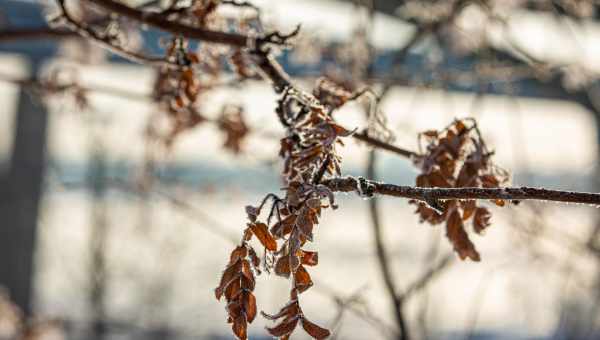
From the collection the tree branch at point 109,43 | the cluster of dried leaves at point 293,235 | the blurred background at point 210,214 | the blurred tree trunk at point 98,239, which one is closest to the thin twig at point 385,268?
the tree branch at point 109,43

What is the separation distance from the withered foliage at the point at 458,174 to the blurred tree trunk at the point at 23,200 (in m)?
4.72

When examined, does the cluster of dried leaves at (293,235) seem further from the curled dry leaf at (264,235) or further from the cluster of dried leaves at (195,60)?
the cluster of dried leaves at (195,60)

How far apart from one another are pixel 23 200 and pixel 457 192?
5056 mm

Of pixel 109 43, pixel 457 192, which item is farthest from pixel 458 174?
pixel 109 43

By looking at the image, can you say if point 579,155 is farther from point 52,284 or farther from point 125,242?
point 52,284

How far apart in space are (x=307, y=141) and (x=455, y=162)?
0.25 meters

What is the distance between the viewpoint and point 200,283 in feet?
20.0

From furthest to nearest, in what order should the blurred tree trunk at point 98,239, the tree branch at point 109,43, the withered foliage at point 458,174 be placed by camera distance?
the blurred tree trunk at point 98,239 → the tree branch at point 109,43 → the withered foliage at point 458,174

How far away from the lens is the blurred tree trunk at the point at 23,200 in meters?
5.40

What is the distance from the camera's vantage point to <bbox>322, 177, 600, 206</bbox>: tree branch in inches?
25.0

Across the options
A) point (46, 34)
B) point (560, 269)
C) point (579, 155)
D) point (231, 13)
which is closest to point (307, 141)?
point (231, 13)

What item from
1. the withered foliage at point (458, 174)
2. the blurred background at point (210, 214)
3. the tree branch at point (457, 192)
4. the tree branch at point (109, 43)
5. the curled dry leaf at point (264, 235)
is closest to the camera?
the tree branch at point (457, 192)

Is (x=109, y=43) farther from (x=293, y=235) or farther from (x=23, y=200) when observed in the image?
(x=23, y=200)

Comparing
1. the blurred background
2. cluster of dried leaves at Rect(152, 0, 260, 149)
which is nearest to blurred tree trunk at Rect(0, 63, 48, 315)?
the blurred background
